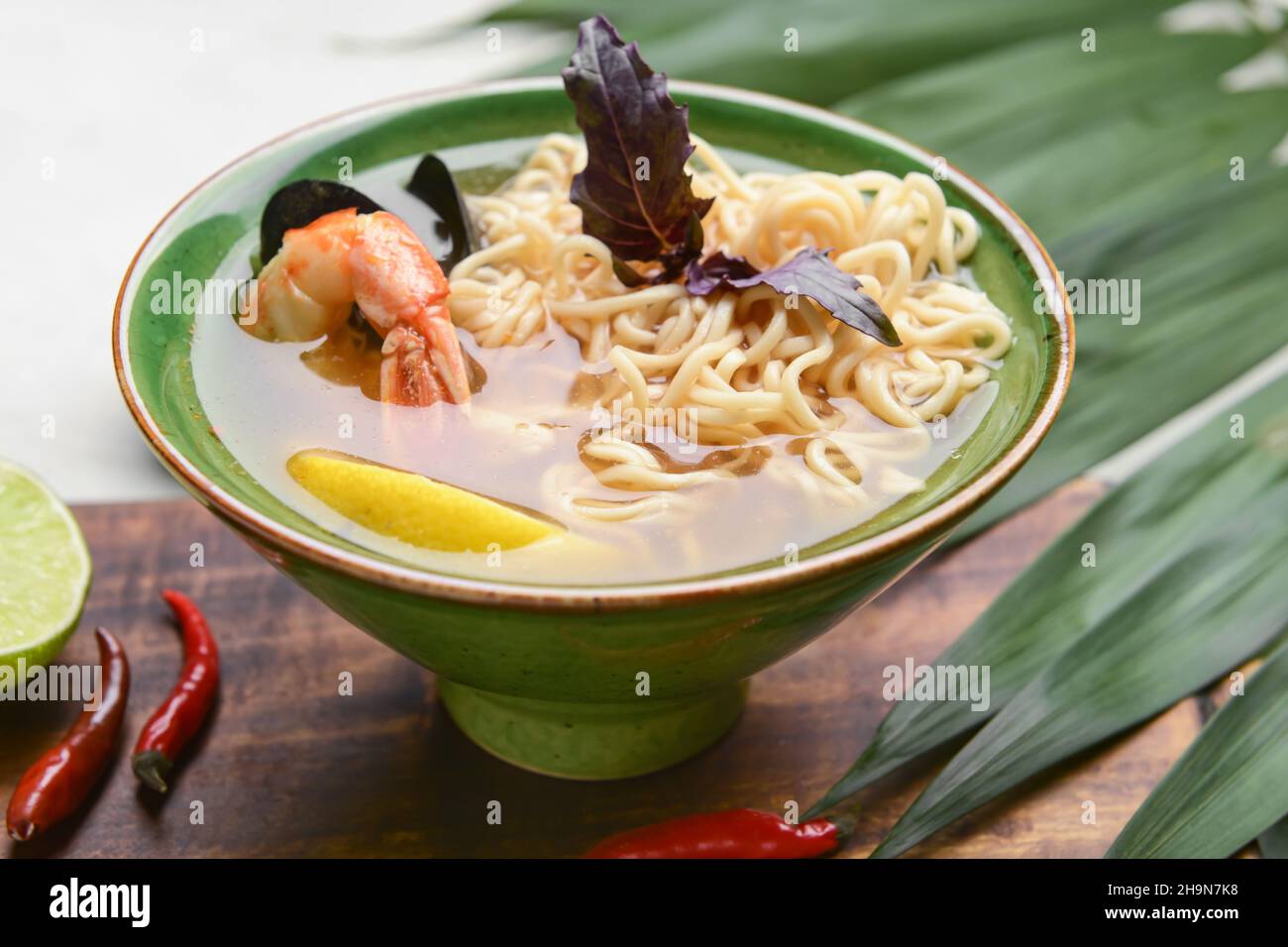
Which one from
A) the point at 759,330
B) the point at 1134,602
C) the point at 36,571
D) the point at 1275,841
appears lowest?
the point at 1275,841

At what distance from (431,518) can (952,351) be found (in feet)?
3.66

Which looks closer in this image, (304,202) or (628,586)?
(628,586)

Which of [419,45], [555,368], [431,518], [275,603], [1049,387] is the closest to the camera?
[431,518]

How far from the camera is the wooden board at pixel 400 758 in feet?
8.75

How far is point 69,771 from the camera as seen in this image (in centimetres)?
266

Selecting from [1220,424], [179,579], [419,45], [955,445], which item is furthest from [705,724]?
[419,45]

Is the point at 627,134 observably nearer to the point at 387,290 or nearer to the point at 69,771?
the point at 387,290

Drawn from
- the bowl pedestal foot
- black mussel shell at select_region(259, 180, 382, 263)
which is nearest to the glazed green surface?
black mussel shell at select_region(259, 180, 382, 263)

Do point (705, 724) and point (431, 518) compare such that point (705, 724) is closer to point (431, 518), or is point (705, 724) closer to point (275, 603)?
point (431, 518)

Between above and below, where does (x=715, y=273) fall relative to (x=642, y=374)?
above

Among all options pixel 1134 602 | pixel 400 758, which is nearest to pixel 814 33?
pixel 1134 602

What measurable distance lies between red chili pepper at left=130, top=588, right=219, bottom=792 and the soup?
0.60 m

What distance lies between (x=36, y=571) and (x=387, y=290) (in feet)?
3.32

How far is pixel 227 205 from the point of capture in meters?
2.95
